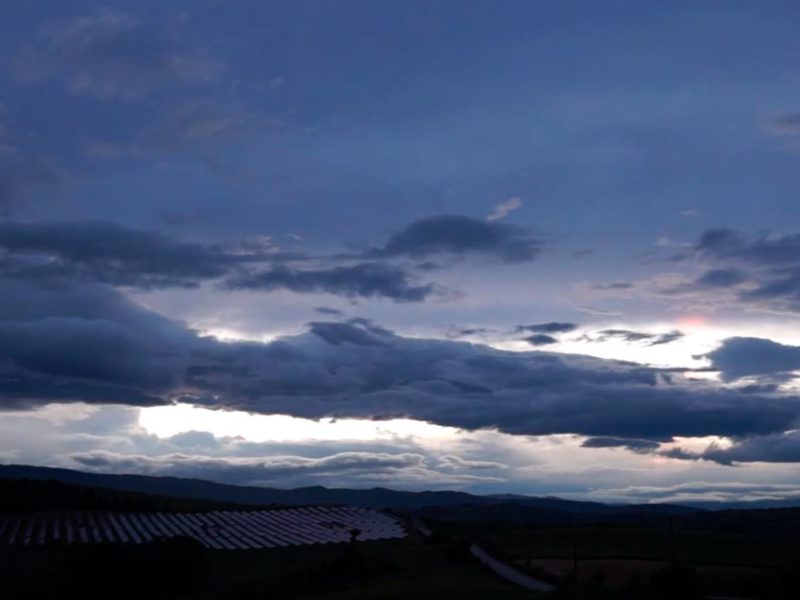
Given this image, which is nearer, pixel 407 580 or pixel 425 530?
pixel 407 580

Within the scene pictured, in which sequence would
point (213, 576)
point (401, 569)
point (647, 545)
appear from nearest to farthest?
point (401, 569), point (213, 576), point (647, 545)

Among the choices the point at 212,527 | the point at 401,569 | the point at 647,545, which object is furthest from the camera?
the point at 212,527

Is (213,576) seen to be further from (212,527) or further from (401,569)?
(212,527)

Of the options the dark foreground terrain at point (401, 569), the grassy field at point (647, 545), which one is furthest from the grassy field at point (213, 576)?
the grassy field at point (647, 545)

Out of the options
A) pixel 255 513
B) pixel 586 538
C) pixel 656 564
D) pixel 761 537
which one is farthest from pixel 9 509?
pixel 761 537

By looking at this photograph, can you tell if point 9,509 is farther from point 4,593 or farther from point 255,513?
point 4,593

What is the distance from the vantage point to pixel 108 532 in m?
114

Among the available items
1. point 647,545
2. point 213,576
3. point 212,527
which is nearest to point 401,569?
point 213,576

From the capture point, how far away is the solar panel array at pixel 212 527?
347ft

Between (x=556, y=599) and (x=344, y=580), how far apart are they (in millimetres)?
28537

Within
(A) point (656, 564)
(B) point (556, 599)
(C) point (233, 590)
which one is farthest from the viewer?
(A) point (656, 564)

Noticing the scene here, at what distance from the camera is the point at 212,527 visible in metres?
125

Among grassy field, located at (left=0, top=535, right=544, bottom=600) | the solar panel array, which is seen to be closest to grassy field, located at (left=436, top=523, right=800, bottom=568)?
the solar panel array

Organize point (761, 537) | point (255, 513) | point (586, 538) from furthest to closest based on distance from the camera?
1. point (255, 513)
2. point (761, 537)
3. point (586, 538)
